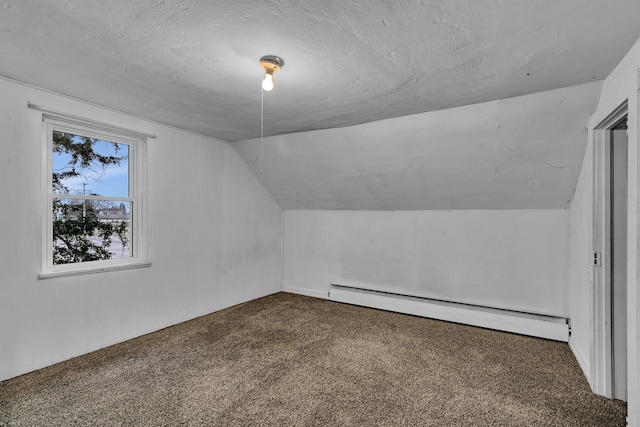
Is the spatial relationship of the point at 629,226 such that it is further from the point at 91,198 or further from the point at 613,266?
the point at 91,198

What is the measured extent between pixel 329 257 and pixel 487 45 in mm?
3178

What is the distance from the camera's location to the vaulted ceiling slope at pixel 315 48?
1.36 m

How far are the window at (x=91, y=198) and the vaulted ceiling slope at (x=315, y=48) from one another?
1.24ft

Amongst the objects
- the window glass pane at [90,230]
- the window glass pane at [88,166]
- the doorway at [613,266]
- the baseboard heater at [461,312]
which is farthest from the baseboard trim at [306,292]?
the doorway at [613,266]

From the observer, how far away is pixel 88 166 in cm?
265

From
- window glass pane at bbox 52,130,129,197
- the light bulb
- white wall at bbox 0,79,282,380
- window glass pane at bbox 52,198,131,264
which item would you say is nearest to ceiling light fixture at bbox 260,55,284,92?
the light bulb

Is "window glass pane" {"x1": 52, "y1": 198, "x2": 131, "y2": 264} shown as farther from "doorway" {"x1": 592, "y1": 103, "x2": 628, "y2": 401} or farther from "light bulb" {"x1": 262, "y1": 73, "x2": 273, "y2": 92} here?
"doorway" {"x1": 592, "y1": 103, "x2": 628, "y2": 401}

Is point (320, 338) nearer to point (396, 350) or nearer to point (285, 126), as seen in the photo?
point (396, 350)

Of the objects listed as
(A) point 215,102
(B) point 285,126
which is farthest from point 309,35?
(B) point 285,126

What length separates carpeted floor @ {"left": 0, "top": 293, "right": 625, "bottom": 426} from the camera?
177 cm

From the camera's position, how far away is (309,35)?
156 centimetres

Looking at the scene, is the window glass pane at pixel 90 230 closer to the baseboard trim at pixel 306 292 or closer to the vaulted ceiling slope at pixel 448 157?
the vaulted ceiling slope at pixel 448 157

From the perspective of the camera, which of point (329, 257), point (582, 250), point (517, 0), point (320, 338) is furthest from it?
point (329, 257)

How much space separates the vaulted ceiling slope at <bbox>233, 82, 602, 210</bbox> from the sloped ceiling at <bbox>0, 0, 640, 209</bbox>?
0.02 metres
